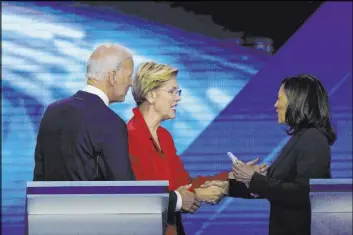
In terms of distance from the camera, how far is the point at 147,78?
4.78m

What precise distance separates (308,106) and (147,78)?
0.91 meters

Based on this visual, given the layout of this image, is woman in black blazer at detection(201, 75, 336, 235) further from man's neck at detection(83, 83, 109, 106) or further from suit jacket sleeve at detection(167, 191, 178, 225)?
man's neck at detection(83, 83, 109, 106)

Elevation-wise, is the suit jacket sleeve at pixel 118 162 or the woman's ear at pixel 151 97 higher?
the woman's ear at pixel 151 97

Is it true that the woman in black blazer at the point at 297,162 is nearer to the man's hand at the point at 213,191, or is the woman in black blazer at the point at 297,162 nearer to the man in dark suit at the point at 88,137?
the man's hand at the point at 213,191

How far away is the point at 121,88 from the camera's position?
450cm

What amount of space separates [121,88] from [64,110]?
37 centimetres

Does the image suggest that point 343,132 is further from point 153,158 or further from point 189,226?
point 153,158

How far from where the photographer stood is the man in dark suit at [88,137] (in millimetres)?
4086

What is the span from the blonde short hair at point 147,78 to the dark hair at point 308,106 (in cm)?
70

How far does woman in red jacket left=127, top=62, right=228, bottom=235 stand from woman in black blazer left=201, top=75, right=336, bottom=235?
416 millimetres

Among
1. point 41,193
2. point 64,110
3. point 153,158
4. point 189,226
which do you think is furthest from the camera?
point 189,226

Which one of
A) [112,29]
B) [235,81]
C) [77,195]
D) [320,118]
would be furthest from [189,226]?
[77,195]

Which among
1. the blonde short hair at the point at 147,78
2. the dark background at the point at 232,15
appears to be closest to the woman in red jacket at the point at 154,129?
the blonde short hair at the point at 147,78

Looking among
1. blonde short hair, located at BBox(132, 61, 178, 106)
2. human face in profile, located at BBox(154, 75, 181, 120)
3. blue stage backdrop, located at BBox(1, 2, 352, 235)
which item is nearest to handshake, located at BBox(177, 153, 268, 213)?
human face in profile, located at BBox(154, 75, 181, 120)
